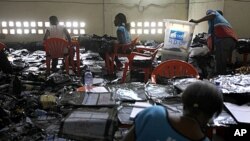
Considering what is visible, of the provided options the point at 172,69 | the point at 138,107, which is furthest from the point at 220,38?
the point at 138,107

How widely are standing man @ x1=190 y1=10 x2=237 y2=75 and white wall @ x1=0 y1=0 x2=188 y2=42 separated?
15.1 feet

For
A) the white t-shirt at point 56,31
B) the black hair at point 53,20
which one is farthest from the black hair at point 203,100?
the white t-shirt at point 56,31

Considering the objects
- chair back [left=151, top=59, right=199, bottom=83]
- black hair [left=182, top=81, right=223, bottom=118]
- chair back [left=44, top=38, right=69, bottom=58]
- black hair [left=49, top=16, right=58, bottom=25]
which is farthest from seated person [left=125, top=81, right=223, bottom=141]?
black hair [left=49, top=16, right=58, bottom=25]

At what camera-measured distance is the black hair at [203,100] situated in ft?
4.68

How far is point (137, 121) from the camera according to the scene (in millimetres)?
1577

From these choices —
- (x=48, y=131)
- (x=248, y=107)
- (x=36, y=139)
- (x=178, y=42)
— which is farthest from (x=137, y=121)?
(x=178, y=42)

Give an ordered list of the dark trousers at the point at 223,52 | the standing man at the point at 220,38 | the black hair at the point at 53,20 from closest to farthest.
→ the standing man at the point at 220,38, the dark trousers at the point at 223,52, the black hair at the point at 53,20

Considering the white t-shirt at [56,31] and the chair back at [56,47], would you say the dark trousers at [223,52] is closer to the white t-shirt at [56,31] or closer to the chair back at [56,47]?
the chair back at [56,47]

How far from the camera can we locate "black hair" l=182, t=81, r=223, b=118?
1.43 meters

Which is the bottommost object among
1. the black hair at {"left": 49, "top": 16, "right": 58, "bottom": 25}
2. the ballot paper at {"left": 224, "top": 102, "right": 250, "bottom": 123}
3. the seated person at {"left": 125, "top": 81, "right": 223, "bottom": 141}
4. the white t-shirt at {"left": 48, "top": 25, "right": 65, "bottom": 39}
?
the ballot paper at {"left": 224, "top": 102, "right": 250, "bottom": 123}

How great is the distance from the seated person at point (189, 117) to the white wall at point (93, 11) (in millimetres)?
10054

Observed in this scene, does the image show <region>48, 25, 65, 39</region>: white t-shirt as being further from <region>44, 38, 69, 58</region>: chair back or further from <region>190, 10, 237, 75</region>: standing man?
<region>190, 10, 237, 75</region>: standing man

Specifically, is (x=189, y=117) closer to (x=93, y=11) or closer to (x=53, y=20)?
(x=53, y=20)

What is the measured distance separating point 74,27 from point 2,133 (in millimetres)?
7954
